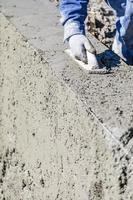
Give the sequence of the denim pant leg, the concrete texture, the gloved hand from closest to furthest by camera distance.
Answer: the concrete texture < the gloved hand < the denim pant leg

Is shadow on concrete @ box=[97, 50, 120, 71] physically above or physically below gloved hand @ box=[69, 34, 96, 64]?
below

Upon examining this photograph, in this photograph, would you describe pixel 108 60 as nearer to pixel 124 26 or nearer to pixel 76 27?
pixel 76 27

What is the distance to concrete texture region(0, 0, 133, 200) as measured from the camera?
1.32 metres

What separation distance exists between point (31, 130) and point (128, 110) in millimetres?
737

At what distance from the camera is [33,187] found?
79.8 inches

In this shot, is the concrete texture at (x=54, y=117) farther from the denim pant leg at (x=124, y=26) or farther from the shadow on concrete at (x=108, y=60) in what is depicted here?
the denim pant leg at (x=124, y=26)

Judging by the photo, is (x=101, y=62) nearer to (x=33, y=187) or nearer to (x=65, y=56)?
(x=65, y=56)

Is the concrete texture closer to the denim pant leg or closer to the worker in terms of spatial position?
the worker

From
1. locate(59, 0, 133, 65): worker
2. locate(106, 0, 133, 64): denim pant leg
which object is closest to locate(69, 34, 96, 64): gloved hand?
locate(59, 0, 133, 65): worker

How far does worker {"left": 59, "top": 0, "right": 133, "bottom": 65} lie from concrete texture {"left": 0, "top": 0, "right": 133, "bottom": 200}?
3.7 inches

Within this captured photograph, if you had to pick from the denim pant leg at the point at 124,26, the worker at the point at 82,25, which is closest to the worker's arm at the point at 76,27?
the worker at the point at 82,25

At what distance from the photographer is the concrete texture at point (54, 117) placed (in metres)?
1.32

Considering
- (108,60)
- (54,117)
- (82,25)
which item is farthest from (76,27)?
(54,117)

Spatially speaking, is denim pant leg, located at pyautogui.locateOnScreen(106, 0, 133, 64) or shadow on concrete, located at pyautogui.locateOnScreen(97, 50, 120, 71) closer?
shadow on concrete, located at pyautogui.locateOnScreen(97, 50, 120, 71)
